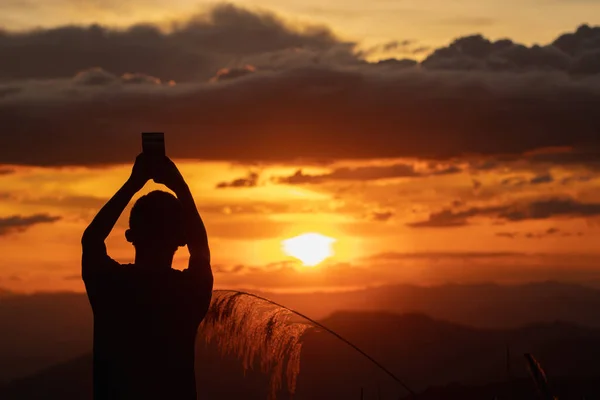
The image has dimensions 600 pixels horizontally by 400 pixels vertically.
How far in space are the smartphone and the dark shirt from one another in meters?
0.84

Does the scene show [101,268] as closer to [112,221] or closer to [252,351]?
[112,221]

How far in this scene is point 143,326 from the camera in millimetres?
8188

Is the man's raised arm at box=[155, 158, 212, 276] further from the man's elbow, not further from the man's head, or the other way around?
the man's elbow

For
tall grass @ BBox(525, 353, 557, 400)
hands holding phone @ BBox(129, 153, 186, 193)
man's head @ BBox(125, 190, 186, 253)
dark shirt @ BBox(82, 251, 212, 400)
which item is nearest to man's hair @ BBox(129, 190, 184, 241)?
man's head @ BBox(125, 190, 186, 253)

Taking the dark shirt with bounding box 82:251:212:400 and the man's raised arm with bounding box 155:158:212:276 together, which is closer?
the dark shirt with bounding box 82:251:212:400

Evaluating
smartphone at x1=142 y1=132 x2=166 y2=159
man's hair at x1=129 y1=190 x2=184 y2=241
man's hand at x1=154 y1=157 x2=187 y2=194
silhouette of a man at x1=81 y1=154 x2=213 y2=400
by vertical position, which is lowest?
silhouette of a man at x1=81 y1=154 x2=213 y2=400

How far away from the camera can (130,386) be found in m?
8.09

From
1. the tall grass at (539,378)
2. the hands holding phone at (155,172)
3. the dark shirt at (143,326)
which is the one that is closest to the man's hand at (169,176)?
the hands holding phone at (155,172)

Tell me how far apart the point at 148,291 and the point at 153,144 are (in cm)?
110

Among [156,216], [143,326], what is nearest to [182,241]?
[156,216]

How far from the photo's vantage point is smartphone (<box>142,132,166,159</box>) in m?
8.04

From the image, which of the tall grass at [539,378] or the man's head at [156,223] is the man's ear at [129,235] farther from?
the tall grass at [539,378]

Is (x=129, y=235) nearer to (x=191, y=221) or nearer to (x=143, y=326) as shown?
(x=191, y=221)

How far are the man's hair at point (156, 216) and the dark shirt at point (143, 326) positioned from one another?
29cm
